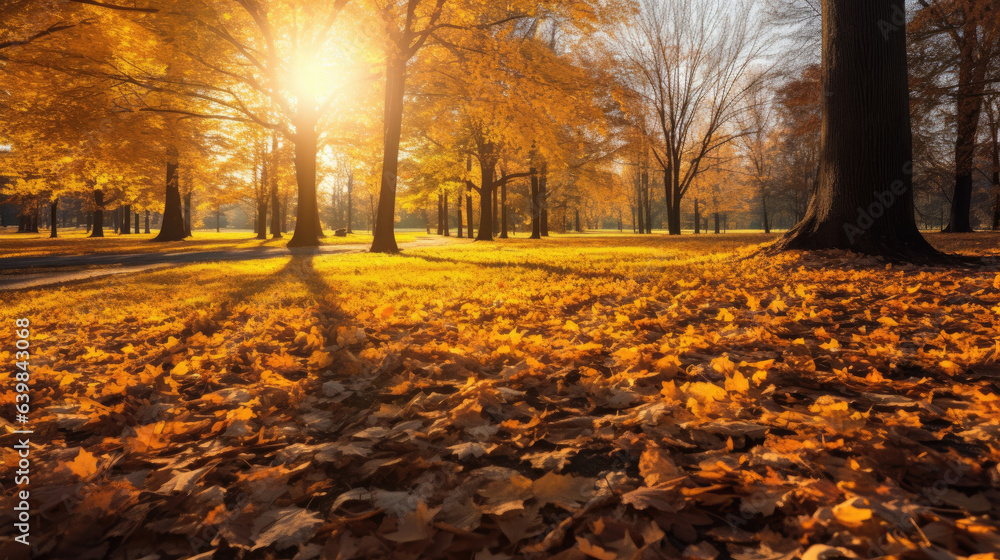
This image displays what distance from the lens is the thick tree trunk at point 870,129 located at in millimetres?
5887

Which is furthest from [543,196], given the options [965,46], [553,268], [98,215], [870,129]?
[98,215]

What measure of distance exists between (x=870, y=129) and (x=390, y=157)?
31.8 ft

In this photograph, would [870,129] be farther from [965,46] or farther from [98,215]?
[98,215]

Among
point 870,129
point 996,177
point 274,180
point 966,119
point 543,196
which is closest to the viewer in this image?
point 870,129

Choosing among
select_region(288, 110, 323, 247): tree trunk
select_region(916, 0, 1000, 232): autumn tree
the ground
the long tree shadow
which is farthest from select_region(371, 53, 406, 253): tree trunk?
select_region(916, 0, 1000, 232): autumn tree

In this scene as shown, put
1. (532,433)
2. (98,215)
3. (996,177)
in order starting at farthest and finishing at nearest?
1. (98,215)
2. (996,177)
3. (532,433)

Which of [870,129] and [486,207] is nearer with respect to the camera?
[870,129]

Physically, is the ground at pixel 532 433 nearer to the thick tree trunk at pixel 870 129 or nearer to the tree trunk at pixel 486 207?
the thick tree trunk at pixel 870 129

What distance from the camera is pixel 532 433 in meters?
1.88

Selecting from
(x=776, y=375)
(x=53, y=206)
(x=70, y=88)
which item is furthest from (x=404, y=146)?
(x=53, y=206)

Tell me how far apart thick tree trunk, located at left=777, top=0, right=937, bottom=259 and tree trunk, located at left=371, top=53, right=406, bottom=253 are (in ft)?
28.9

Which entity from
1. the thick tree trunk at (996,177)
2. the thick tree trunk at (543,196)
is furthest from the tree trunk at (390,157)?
the thick tree trunk at (996,177)

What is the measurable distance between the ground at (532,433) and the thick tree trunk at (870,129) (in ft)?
7.01

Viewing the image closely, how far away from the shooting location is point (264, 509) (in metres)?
1.45
